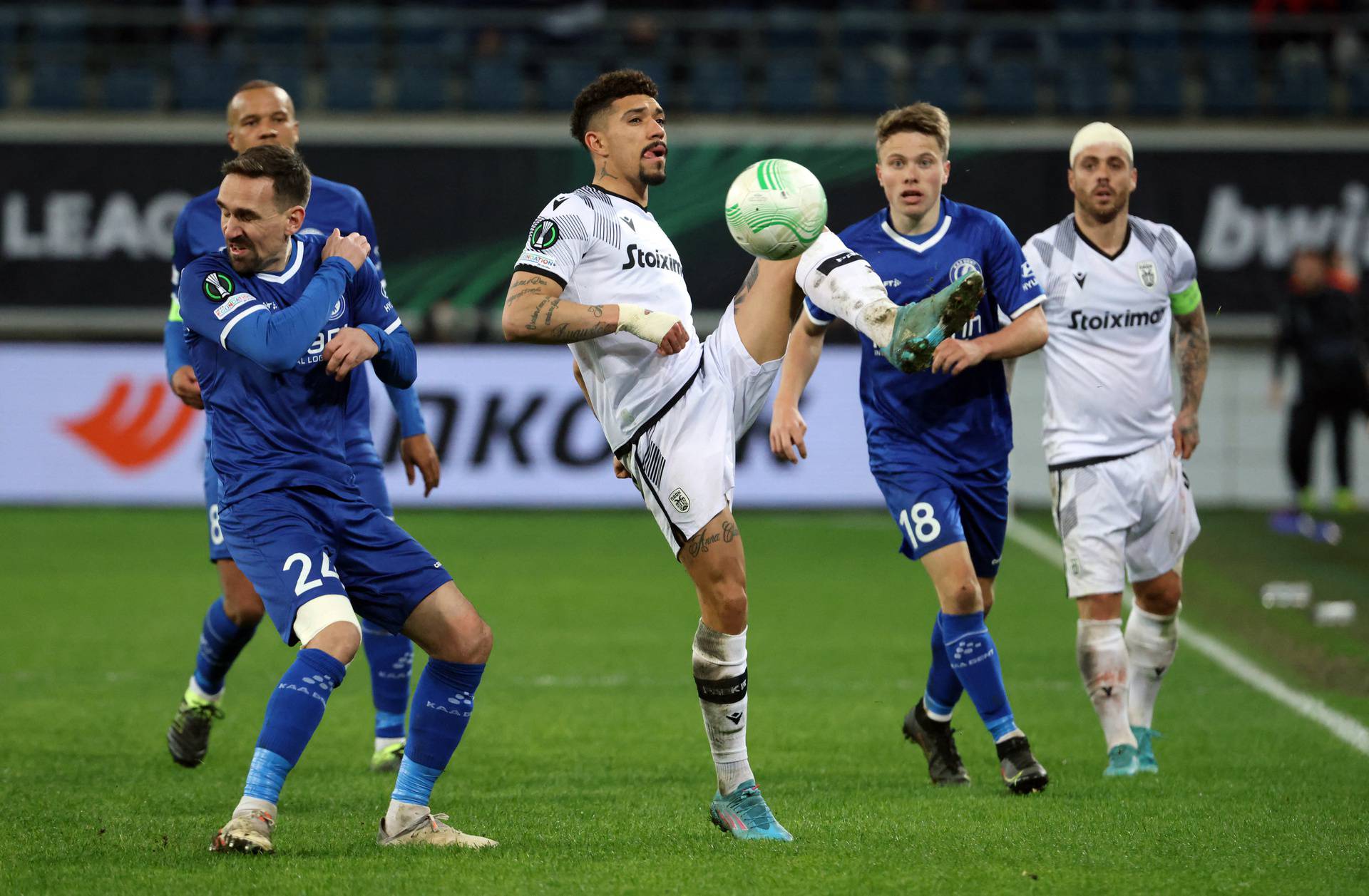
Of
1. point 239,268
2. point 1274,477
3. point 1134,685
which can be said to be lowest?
point 1274,477

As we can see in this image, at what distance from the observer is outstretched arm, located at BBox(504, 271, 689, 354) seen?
4.67 m

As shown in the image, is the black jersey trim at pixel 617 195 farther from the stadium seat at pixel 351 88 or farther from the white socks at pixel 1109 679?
the stadium seat at pixel 351 88

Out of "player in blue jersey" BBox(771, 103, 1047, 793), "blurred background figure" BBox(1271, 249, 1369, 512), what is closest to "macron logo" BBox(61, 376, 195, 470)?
"blurred background figure" BBox(1271, 249, 1369, 512)

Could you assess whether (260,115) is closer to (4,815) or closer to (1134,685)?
(4,815)

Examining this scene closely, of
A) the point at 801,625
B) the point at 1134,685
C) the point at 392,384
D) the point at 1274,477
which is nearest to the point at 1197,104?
the point at 1274,477

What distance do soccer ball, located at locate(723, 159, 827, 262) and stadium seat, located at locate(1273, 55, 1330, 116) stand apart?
52.1 feet

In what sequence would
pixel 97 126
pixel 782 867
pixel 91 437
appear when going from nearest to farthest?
pixel 782 867, pixel 91 437, pixel 97 126

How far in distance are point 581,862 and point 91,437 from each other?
12.9 m

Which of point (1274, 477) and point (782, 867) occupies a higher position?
point (782, 867)

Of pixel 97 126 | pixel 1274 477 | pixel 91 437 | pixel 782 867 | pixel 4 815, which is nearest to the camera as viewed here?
pixel 782 867

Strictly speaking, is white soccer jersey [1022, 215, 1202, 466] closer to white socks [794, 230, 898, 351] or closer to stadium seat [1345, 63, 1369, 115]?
white socks [794, 230, 898, 351]

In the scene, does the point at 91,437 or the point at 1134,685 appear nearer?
the point at 1134,685

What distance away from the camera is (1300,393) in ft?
49.8

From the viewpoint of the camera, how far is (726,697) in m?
5.03
